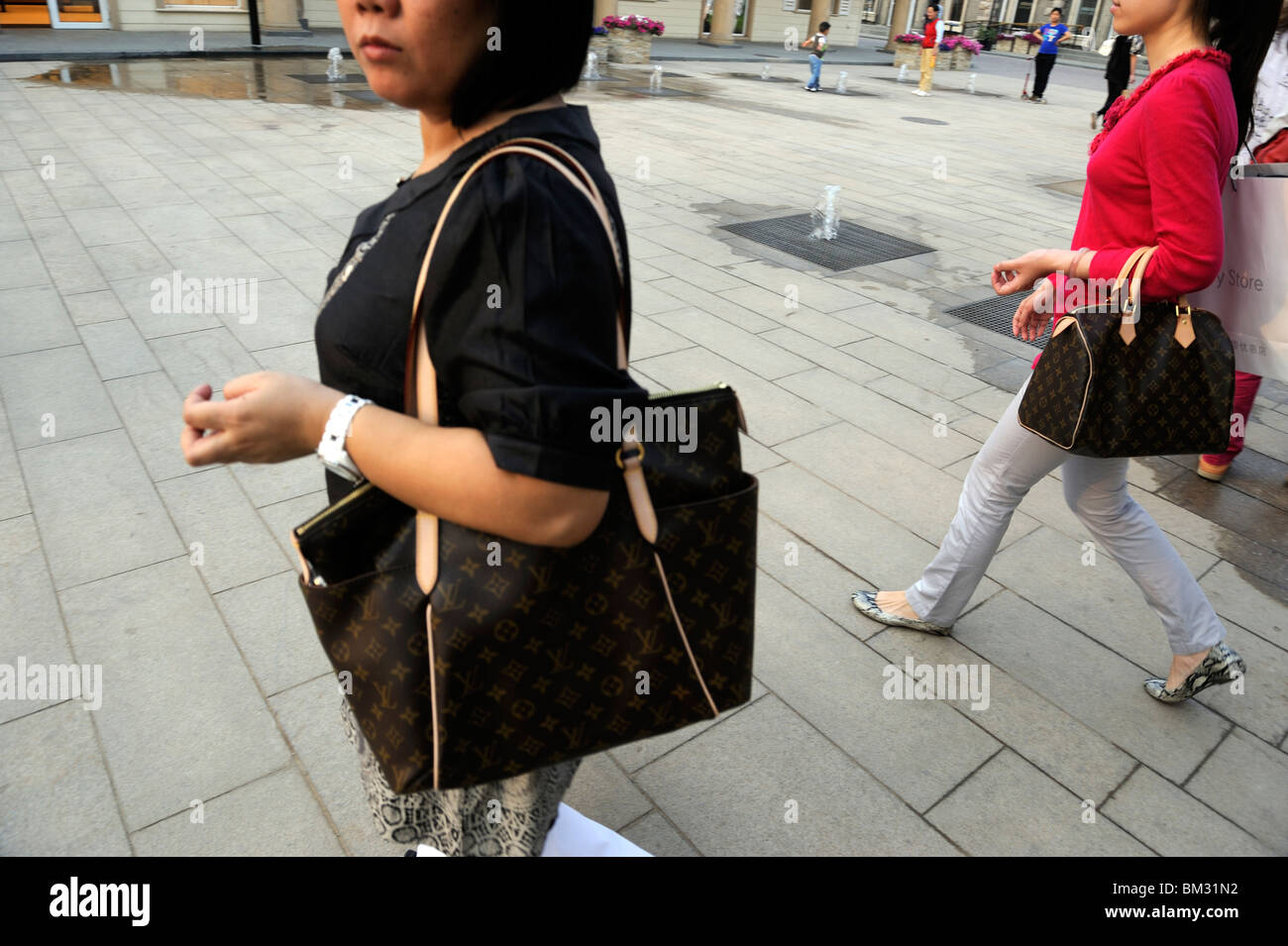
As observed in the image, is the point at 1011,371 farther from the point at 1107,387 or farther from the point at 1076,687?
the point at 1107,387

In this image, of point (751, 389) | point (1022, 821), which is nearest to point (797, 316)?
point (751, 389)

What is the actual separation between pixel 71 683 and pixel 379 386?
211 cm

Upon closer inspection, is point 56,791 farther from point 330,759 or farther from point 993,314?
point 993,314

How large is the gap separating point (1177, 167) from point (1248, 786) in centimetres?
179

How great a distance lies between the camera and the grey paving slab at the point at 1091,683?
2662 millimetres

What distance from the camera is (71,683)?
2611mm

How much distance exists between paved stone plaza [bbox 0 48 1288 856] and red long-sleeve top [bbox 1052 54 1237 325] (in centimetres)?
143

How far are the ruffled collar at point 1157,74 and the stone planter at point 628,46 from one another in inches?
784

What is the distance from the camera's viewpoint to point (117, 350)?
15.4 feet

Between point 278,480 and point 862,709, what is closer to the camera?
point 862,709

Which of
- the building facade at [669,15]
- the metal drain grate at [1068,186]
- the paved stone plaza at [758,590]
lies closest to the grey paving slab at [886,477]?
the paved stone plaza at [758,590]

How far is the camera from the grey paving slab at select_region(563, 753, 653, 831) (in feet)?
7.61

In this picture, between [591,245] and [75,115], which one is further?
[75,115]
